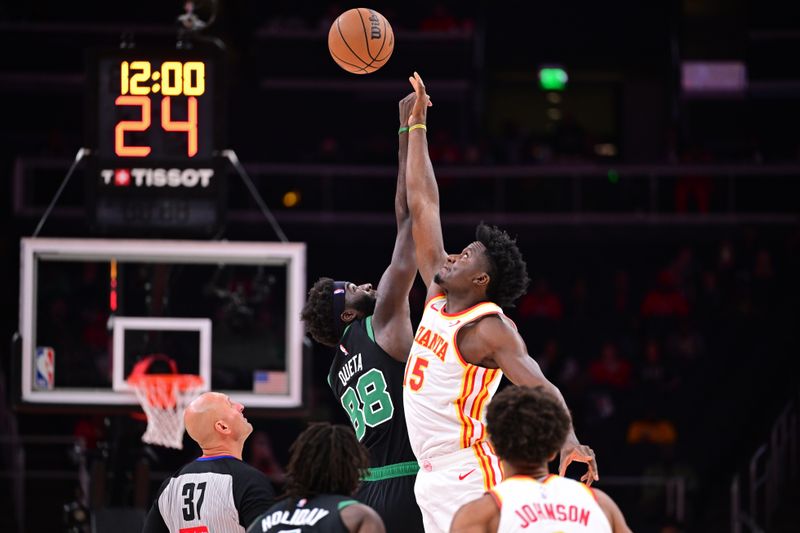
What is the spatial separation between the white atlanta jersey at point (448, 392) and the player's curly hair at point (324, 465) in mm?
1001

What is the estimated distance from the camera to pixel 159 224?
10836mm

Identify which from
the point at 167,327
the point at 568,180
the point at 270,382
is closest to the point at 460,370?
the point at 270,382

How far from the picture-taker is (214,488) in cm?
555

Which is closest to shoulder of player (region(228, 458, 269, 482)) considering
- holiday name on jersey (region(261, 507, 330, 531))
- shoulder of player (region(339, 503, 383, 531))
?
holiday name on jersey (region(261, 507, 330, 531))

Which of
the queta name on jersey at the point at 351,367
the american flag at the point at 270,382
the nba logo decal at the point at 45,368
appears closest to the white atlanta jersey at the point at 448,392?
the queta name on jersey at the point at 351,367

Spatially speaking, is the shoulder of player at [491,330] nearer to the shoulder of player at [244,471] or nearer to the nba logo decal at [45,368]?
the shoulder of player at [244,471]

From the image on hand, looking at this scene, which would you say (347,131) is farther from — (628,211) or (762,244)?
(762,244)

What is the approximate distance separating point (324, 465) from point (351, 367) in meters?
1.72

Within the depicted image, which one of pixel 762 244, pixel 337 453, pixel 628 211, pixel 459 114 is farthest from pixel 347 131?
pixel 337 453

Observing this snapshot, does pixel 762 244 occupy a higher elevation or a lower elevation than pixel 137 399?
higher

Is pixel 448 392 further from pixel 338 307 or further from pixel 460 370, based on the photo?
pixel 338 307

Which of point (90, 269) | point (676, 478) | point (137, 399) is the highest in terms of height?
point (90, 269)

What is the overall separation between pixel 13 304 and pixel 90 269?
4.15 m

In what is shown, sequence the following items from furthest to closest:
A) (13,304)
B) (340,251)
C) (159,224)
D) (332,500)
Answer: (340,251)
(13,304)
(159,224)
(332,500)
